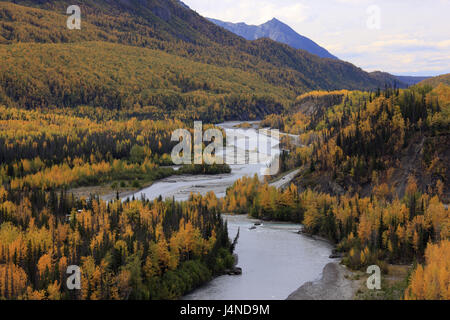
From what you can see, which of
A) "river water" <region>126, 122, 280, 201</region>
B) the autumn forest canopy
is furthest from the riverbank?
"river water" <region>126, 122, 280, 201</region>

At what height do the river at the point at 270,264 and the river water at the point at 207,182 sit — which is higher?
the river water at the point at 207,182

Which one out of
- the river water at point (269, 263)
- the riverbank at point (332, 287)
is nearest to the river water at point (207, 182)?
the river water at point (269, 263)

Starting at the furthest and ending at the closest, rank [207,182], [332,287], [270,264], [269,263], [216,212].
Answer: [207,182] < [216,212] < [269,263] < [270,264] < [332,287]

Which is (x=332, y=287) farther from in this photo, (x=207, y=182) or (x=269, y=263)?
(x=207, y=182)

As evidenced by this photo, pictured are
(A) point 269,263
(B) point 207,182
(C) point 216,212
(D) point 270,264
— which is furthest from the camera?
(B) point 207,182

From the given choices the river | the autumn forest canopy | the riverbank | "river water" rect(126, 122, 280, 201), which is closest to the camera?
the autumn forest canopy

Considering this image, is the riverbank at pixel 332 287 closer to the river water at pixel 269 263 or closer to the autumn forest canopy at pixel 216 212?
the river water at pixel 269 263

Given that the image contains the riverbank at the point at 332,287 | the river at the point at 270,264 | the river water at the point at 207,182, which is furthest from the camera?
the river water at the point at 207,182

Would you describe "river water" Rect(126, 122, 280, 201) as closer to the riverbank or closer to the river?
the river

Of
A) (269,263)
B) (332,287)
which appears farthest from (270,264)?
(332,287)

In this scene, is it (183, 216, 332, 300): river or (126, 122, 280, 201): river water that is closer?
(183, 216, 332, 300): river
